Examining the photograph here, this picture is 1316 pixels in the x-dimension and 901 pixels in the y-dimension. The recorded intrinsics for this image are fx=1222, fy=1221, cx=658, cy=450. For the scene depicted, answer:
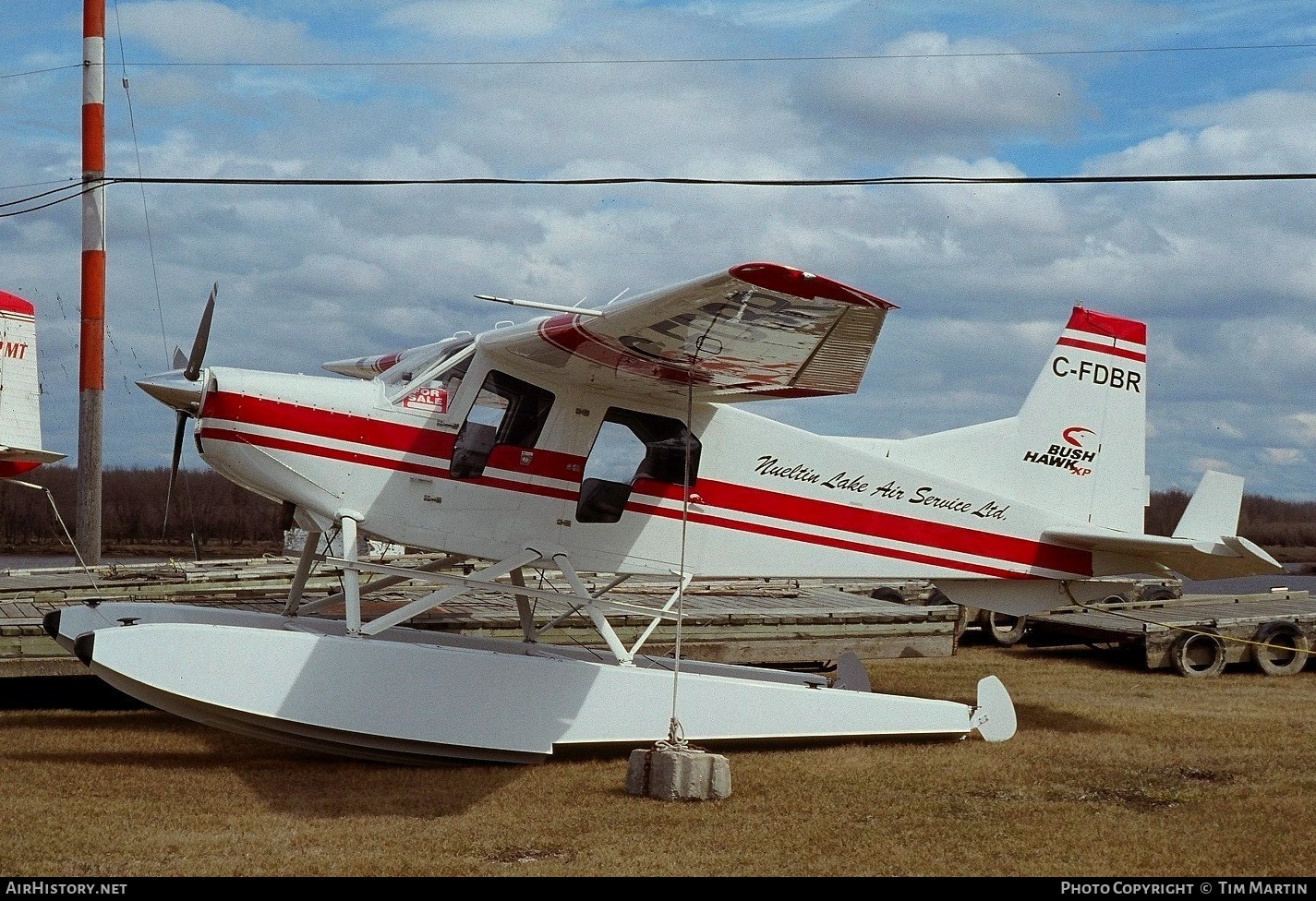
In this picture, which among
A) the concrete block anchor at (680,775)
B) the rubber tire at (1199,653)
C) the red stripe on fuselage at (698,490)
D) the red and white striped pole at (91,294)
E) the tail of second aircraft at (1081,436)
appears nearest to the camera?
the concrete block anchor at (680,775)

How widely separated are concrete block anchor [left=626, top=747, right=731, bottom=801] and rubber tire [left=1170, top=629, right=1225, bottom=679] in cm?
761

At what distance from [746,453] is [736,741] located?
2263 millimetres

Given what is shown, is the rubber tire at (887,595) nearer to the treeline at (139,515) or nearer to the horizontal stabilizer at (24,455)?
the horizontal stabilizer at (24,455)

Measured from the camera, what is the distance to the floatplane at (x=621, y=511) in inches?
325

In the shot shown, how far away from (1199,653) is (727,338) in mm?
8448

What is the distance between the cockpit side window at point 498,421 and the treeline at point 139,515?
3816 centimetres

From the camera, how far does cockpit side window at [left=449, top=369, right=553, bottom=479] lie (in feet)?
30.3

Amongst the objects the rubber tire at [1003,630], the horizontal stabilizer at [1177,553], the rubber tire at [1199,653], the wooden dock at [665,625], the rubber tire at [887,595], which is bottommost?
the rubber tire at [1003,630]

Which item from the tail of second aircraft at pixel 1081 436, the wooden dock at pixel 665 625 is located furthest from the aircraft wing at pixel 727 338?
the wooden dock at pixel 665 625

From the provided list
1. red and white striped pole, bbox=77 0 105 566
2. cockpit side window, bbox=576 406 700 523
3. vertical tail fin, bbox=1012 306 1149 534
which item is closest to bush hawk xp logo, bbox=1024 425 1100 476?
vertical tail fin, bbox=1012 306 1149 534

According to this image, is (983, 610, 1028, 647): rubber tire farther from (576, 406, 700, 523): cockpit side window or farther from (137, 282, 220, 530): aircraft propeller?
(137, 282, 220, 530): aircraft propeller

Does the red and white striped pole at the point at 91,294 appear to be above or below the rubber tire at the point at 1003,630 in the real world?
above

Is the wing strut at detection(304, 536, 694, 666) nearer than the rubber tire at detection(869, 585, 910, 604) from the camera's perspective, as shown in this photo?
Yes

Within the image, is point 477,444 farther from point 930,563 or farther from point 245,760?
point 930,563
